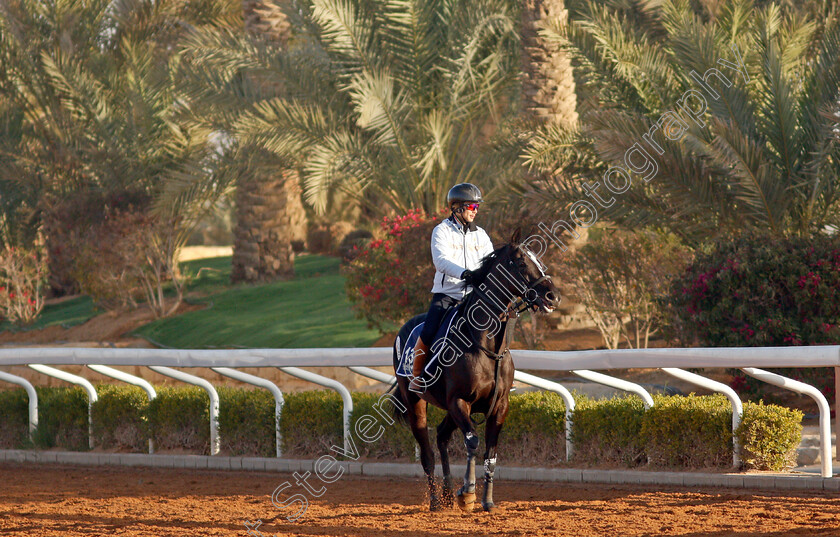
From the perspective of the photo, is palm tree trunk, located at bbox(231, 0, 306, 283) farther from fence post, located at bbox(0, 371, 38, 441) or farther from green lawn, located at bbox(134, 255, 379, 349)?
fence post, located at bbox(0, 371, 38, 441)

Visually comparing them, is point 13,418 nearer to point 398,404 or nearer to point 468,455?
point 398,404

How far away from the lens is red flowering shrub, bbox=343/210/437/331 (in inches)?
567

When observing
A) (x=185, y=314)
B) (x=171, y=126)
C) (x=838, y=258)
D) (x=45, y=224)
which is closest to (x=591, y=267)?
(x=838, y=258)

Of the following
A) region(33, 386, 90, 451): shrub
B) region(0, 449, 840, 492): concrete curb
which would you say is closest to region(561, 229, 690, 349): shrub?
region(0, 449, 840, 492): concrete curb

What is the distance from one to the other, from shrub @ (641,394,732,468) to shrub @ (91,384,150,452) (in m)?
5.12

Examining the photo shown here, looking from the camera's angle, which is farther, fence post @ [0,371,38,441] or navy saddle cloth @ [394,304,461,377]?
fence post @ [0,371,38,441]

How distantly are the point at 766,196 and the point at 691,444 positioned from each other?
591 cm

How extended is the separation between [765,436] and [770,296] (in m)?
4.12

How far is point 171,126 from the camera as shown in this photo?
70.9 feet

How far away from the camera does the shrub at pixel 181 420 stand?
9.25m

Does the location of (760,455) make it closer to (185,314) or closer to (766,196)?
(766,196)

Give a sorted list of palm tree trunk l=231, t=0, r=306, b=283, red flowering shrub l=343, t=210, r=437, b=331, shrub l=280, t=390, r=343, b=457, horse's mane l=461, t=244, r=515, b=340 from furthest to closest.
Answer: palm tree trunk l=231, t=0, r=306, b=283
red flowering shrub l=343, t=210, r=437, b=331
shrub l=280, t=390, r=343, b=457
horse's mane l=461, t=244, r=515, b=340

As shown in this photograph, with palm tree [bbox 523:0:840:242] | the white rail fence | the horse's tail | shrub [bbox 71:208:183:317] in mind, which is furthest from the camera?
shrub [bbox 71:208:183:317]

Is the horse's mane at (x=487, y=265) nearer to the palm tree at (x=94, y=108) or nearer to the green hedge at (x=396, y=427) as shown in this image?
the green hedge at (x=396, y=427)
